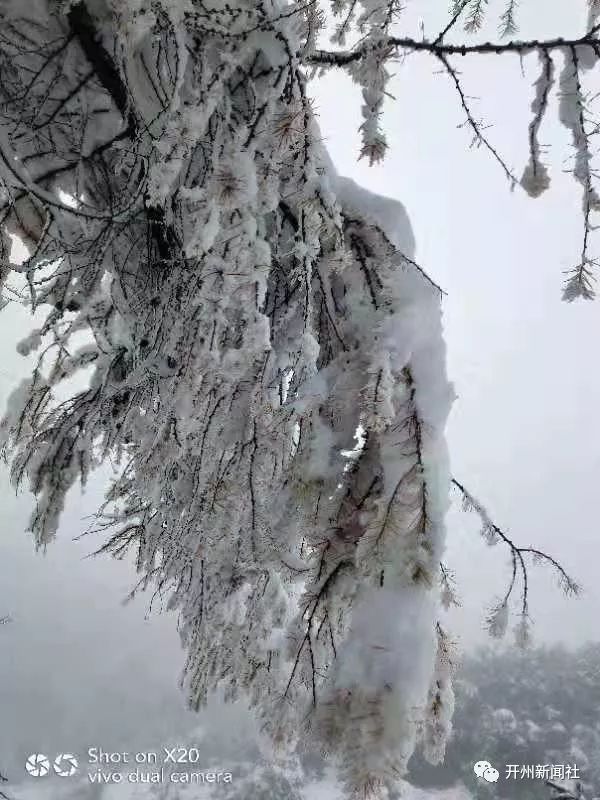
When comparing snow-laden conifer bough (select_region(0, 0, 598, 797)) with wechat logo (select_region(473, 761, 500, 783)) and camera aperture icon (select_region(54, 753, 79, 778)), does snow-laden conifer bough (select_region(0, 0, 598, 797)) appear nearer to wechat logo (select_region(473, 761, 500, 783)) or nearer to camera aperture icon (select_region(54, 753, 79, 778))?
wechat logo (select_region(473, 761, 500, 783))

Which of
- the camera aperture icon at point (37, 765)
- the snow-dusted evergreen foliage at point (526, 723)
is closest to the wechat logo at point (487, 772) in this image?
the snow-dusted evergreen foliage at point (526, 723)

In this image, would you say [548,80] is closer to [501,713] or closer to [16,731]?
[501,713]

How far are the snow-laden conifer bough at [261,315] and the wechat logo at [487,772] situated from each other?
22.8 meters

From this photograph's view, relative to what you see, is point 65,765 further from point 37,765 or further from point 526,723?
point 526,723

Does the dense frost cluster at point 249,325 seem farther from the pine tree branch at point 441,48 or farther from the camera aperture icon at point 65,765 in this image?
the camera aperture icon at point 65,765

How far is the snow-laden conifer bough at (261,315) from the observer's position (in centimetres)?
108

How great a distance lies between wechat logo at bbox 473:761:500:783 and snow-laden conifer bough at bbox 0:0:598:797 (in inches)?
896

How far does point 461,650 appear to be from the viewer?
1.40 meters

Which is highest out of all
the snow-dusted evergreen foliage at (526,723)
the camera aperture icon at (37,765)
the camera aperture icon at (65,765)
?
the snow-dusted evergreen foliage at (526,723)

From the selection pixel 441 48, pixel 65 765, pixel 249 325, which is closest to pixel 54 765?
pixel 65 765

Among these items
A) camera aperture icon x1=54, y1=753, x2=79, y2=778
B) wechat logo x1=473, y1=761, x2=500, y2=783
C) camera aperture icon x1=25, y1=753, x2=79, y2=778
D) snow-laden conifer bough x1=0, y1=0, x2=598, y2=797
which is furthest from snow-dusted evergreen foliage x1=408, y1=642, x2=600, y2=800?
snow-laden conifer bough x1=0, y1=0, x2=598, y2=797

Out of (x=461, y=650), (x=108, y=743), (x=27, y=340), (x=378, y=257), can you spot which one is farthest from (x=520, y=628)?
(x=108, y=743)

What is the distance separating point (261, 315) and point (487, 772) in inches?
950

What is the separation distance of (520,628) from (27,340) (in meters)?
2.08
